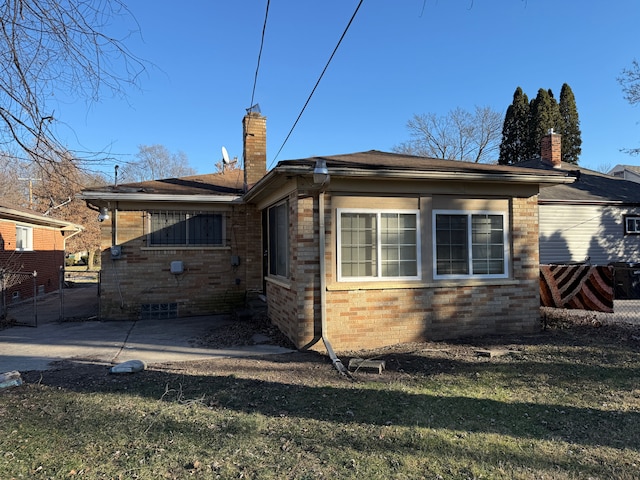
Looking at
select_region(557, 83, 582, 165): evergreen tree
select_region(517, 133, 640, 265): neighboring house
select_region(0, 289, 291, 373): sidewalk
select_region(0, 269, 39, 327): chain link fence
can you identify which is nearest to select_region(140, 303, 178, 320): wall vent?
select_region(0, 289, 291, 373): sidewalk

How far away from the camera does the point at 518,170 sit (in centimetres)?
748

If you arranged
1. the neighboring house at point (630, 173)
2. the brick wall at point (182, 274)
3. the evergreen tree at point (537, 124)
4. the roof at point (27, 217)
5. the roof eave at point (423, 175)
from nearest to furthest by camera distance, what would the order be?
1. the roof eave at point (423, 175)
2. the brick wall at point (182, 274)
3. the roof at point (27, 217)
4. the evergreen tree at point (537, 124)
5. the neighboring house at point (630, 173)

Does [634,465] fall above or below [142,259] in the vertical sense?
below

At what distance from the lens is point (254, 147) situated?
10969mm

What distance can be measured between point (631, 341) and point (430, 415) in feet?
16.0

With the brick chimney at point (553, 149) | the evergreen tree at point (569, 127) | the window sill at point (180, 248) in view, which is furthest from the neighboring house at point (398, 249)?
the evergreen tree at point (569, 127)

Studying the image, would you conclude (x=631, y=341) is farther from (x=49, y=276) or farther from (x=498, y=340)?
(x=49, y=276)

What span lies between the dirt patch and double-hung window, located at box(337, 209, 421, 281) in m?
1.23

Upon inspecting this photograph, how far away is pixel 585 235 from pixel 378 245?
12469 millimetres

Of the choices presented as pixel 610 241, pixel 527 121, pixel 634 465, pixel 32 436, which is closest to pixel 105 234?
pixel 32 436

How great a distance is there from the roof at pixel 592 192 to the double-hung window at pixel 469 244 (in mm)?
8708

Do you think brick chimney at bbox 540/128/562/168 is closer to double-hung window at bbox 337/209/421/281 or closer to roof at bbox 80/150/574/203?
roof at bbox 80/150/574/203

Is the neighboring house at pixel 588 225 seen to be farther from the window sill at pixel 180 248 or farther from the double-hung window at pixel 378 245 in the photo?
→ the window sill at pixel 180 248

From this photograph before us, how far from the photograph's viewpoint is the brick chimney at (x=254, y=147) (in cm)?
1087
